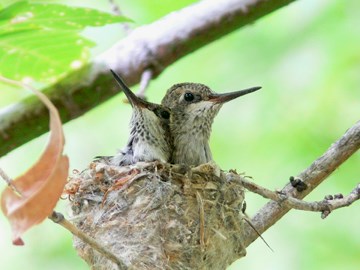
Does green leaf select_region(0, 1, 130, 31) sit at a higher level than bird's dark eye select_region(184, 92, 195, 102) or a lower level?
higher

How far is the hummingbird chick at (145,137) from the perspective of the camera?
12.1 feet

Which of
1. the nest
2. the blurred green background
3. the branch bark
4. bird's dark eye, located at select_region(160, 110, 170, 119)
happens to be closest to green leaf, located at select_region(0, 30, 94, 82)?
the branch bark

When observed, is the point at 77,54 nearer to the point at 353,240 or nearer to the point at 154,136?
the point at 154,136

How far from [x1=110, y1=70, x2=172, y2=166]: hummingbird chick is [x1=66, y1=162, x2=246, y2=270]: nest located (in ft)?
1.04

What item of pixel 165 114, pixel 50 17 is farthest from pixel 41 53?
pixel 165 114

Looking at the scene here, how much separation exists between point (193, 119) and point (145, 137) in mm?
377

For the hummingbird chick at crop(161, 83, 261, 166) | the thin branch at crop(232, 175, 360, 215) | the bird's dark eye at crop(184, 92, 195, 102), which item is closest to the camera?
the thin branch at crop(232, 175, 360, 215)

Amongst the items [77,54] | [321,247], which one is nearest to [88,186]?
[77,54]

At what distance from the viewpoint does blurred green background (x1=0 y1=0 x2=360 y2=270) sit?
4.78 meters

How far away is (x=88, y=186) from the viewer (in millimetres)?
3354

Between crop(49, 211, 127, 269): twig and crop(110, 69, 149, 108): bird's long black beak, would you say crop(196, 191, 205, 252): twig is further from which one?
crop(49, 211, 127, 269): twig

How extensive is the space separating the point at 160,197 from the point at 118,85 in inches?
24.1

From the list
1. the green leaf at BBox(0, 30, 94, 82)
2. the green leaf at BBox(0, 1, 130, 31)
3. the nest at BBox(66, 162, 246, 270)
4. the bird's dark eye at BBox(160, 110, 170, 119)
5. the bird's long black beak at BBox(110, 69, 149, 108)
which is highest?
the green leaf at BBox(0, 1, 130, 31)

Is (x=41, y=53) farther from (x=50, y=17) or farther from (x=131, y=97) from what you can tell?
(x=131, y=97)
